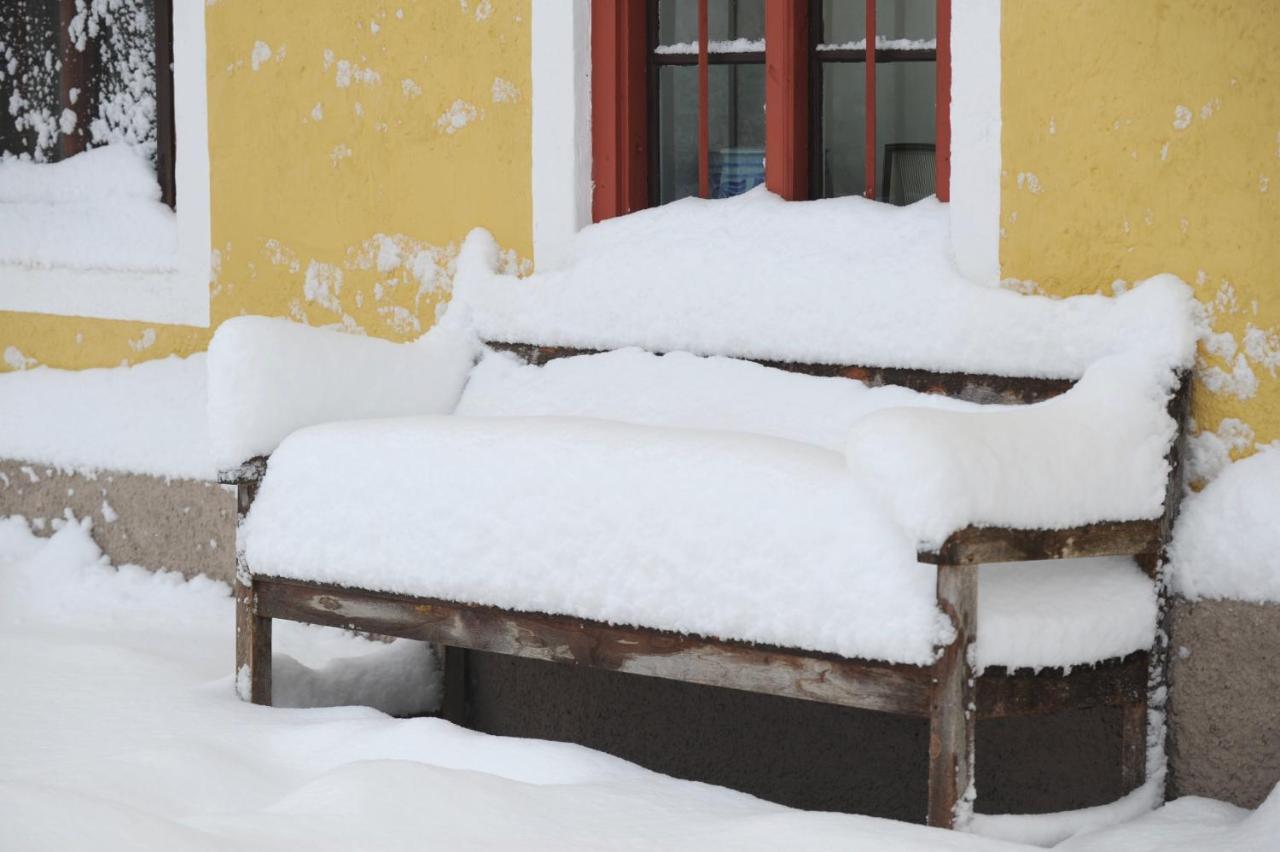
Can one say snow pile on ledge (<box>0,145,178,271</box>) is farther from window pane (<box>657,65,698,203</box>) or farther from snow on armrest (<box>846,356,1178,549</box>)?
snow on armrest (<box>846,356,1178,549</box>)

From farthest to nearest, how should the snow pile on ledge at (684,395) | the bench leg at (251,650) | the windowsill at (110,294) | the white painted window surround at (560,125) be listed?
the windowsill at (110,294)
the white painted window surround at (560,125)
the bench leg at (251,650)
the snow pile on ledge at (684,395)

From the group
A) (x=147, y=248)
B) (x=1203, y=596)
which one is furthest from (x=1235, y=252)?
(x=147, y=248)

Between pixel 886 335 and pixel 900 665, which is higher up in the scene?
pixel 886 335

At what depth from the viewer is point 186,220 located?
15.9 feet

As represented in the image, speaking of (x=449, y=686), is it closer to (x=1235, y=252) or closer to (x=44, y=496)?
(x=44, y=496)

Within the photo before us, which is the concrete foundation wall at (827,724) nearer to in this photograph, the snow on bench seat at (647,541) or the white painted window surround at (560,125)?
the snow on bench seat at (647,541)

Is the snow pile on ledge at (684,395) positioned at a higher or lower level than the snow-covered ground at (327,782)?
higher

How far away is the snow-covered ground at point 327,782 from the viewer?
8.29 feet

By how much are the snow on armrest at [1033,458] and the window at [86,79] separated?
10.5 feet

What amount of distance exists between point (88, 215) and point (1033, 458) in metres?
3.52

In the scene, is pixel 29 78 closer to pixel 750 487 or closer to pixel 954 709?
pixel 750 487

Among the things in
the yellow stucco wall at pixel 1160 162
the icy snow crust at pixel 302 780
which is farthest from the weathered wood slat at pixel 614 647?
the yellow stucco wall at pixel 1160 162

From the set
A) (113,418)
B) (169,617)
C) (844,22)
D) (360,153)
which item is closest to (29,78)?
(113,418)

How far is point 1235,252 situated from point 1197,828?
3.26 ft
